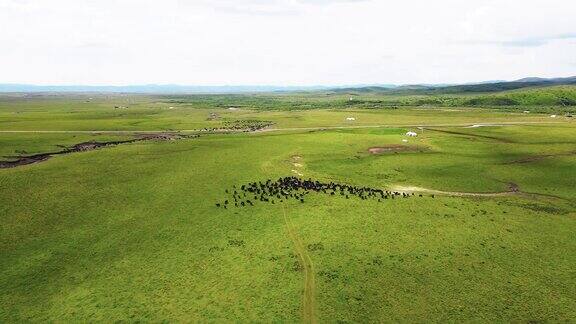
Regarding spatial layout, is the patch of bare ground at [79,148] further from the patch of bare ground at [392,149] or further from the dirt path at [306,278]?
the dirt path at [306,278]

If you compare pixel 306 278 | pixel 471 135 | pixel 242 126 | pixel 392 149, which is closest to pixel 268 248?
pixel 306 278

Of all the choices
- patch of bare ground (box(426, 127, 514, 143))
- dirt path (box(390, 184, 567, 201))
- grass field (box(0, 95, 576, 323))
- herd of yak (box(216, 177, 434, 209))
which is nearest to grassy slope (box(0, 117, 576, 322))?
grass field (box(0, 95, 576, 323))

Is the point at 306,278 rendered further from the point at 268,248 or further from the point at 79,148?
the point at 79,148

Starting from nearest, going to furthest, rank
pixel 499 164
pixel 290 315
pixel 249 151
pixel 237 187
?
pixel 290 315 → pixel 237 187 → pixel 499 164 → pixel 249 151

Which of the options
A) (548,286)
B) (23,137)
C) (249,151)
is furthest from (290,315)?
(23,137)

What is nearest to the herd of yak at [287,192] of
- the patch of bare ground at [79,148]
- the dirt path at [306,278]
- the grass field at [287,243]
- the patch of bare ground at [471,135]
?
the grass field at [287,243]

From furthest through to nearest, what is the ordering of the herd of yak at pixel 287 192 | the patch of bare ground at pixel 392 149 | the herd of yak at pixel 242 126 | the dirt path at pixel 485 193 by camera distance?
the herd of yak at pixel 242 126, the patch of bare ground at pixel 392 149, the dirt path at pixel 485 193, the herd of yak at pixel 287 192

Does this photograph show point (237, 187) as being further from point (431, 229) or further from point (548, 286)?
point (548, 286)

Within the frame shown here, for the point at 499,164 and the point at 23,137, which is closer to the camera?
the point at 499,164
